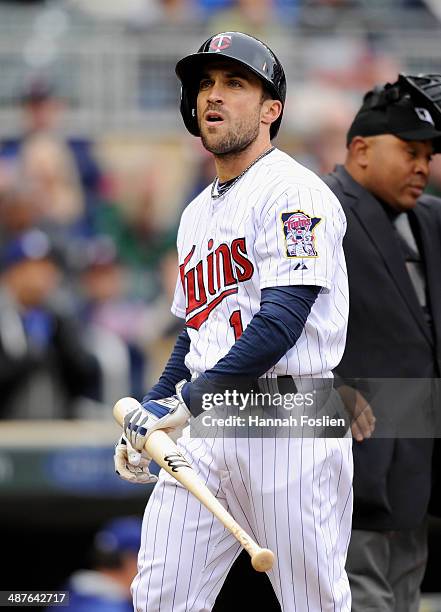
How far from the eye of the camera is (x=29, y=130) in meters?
7.63

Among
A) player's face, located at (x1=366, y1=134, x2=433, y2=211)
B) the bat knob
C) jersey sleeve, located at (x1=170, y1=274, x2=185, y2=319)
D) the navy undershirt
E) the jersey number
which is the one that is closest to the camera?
the bat knob

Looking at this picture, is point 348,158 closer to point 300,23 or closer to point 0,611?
point 0,611

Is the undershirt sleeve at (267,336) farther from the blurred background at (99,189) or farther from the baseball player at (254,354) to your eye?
the blurred background at (99,189)

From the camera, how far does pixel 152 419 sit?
2951 mm

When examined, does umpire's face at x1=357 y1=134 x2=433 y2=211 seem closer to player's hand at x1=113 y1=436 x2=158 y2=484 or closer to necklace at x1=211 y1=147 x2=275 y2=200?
necklace at x1=211 y1=147 x2=275 y2=200

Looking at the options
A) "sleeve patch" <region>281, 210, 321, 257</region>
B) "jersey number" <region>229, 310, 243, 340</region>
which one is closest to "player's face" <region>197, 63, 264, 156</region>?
"sleeve patch" <region>281, 210, 321, 257</region>

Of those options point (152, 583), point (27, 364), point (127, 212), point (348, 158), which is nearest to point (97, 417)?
point (27, 364)

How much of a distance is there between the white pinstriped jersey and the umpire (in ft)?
1.76

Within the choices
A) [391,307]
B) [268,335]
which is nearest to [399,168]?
[391,307]

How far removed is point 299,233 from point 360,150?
103 cm

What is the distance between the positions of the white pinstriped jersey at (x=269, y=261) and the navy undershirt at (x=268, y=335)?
0.04 m

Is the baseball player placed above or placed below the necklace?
below

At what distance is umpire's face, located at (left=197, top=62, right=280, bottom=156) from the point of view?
311cm

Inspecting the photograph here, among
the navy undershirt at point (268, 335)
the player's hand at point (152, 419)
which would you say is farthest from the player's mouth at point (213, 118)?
the player's hand at point (152, 419)
